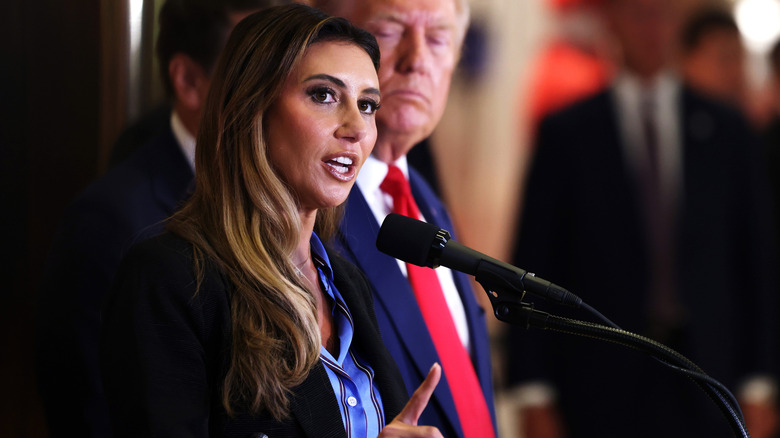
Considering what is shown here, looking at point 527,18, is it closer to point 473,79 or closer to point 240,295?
point 473,79

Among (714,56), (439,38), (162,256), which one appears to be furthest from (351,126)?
(714,56)

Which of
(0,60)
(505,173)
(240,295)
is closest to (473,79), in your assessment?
(505,173)

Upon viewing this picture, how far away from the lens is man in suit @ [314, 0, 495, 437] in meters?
1.11

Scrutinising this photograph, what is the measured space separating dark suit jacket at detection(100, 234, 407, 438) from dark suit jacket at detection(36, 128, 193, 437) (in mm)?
313

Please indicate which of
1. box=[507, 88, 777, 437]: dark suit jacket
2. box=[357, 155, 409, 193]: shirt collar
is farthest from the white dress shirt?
box=[507, 88, 777, 437]: dark suit jacket

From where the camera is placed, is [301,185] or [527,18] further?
[527,18]

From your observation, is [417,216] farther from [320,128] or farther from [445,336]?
[320,128]

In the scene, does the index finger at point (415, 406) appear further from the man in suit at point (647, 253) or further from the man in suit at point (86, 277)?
the man in suit at point (647, 253)

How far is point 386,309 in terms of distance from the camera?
109 centimetres

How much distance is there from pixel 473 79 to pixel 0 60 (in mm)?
1249

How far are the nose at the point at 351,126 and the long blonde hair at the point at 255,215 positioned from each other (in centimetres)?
8

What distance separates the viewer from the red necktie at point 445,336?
3.78 feet

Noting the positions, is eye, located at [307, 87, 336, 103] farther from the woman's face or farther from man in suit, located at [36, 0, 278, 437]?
man in suit, located at [36, 0, 278, 437]

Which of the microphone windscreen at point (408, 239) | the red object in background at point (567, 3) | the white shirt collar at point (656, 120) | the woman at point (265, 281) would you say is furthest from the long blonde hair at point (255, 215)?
the red object in background at point (567, 3)
